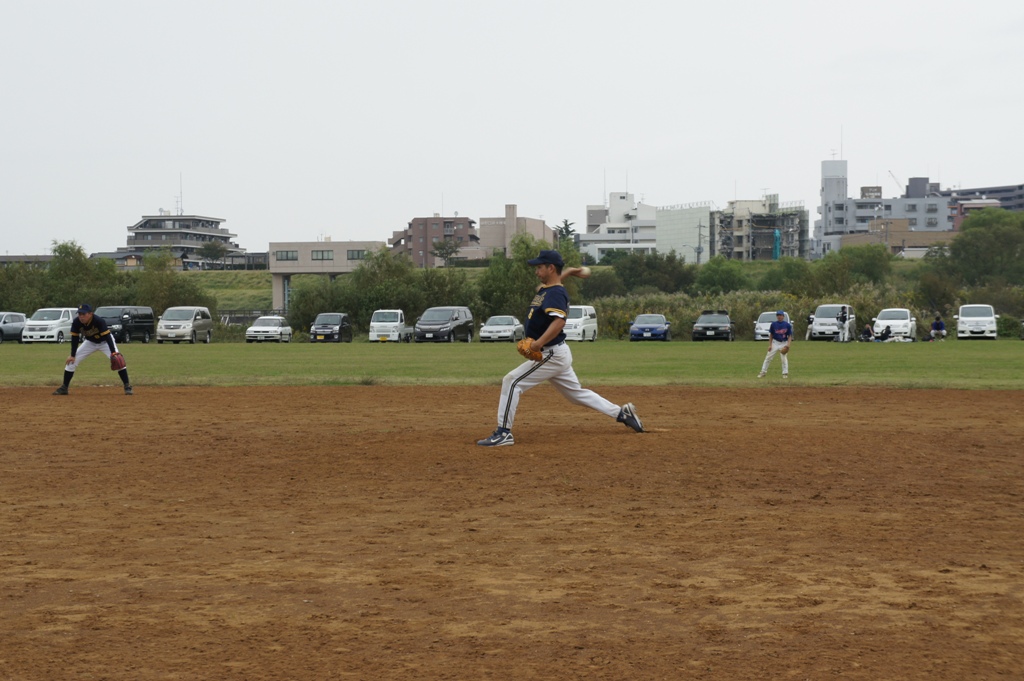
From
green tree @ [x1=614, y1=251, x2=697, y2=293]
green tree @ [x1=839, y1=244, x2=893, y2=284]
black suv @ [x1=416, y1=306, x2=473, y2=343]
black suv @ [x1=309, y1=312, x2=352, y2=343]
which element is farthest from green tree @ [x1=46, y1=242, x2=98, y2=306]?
green tree @ [x1=839, y1=244, x2=893, y2=284]

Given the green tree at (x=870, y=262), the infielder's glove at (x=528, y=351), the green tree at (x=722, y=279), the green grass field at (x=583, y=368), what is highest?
the green tree at (x=870, y=262)

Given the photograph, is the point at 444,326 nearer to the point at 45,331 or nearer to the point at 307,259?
the point at 45,331

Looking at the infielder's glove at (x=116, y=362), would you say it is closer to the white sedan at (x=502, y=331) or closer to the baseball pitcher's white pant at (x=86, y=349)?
the baseball pitcher's white pant at (x=86, y=349)

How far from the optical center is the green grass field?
22703mm

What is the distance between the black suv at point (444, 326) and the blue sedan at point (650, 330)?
304 inches

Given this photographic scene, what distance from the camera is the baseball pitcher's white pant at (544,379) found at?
1163 centimetres

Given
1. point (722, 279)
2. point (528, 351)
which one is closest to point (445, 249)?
point (722, 279)

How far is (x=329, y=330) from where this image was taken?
5284cm

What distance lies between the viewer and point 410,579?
639 centimetres

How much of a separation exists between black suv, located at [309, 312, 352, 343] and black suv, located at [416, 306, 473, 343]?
438 cm

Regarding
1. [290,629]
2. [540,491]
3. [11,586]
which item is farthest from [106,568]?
[540,491]

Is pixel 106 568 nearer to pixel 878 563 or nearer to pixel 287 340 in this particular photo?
pixel 878 563

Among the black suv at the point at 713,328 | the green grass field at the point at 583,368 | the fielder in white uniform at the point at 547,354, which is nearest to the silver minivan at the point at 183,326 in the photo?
the green grass field at the point at 583,368

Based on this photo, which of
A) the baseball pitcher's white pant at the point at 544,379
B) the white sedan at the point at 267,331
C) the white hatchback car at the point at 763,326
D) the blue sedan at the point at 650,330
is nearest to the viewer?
the baseball pitcher's white pant at the point at 544,379
